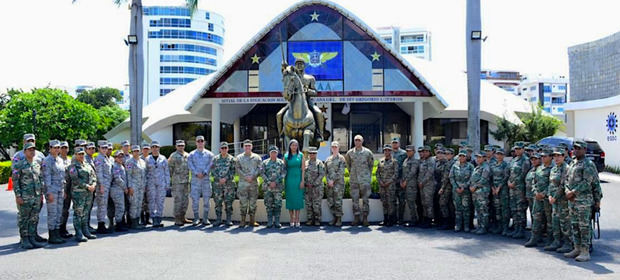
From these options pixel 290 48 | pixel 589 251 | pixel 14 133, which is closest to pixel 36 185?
pixel 589 251

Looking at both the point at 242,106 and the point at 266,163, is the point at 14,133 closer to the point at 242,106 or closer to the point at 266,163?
the point at 242,106

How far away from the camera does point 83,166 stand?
7703 millimetres

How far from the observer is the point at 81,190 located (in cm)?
762

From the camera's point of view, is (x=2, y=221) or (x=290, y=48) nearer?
(x=2, y=221)

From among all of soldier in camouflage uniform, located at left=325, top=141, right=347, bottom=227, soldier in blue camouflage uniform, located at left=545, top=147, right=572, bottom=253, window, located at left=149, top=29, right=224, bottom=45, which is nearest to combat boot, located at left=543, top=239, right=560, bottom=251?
soldier in blue camouflage uniform, located at left=545, top=147, right=572, bottom=253

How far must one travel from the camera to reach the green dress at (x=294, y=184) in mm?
8688

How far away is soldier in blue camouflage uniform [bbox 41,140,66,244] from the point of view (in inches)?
285

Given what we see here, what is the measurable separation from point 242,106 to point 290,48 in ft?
18.6

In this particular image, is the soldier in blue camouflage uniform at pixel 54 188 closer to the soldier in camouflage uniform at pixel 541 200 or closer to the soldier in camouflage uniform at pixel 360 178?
the soldier in camouflage uniform at pixel 360 178

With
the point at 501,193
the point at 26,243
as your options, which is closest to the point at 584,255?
the point at 501,193

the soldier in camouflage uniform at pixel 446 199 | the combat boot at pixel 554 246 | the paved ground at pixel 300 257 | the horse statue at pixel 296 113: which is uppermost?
the horse statue at pixel 296 113

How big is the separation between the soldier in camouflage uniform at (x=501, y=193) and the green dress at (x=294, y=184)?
3474 millimetres

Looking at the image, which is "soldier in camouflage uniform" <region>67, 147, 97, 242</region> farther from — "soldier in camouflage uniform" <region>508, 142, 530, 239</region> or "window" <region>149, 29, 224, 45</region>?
"window" <region>149, 29, 224, 45</region>

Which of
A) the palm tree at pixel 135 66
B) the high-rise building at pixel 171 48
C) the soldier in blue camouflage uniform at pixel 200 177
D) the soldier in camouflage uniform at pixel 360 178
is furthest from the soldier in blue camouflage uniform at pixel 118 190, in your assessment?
the high-rise building at pixel 171 48
